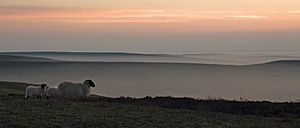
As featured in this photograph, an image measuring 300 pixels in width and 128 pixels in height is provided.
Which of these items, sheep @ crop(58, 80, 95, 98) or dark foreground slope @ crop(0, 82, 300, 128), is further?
sheep @ crop(58, 80, 95, 98)

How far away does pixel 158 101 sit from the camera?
72.3 feet

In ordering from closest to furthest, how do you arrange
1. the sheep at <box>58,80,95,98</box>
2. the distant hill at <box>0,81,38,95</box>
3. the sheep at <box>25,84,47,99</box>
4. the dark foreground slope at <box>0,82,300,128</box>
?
the dark foreground slope at <box>0,82,300,128</box>, the sheep at <box>58,80,95,98</box>, the sheep at <box>25,84,47,99</box>, the distant hill at <box>0,81,38,95</box>

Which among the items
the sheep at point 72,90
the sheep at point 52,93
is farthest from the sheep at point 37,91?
the sheep at point 72,90

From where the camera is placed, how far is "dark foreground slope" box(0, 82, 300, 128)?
14.6 metres

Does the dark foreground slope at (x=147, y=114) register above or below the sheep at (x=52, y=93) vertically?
below

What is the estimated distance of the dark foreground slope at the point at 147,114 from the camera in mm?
14641

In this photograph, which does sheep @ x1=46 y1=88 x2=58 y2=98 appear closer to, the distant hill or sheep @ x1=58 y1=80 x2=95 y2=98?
sheep @ x1=58 y1=80 x2=95 y2=98

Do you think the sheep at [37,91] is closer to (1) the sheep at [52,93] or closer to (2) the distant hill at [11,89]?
(1) the sheep at [52,93]

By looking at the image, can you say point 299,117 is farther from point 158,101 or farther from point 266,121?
point 158,101

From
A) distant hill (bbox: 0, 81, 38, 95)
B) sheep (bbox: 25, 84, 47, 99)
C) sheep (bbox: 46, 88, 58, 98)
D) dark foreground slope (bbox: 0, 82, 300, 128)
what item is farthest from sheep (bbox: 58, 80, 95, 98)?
distant hill (bbox: 0, 81, 38, 95)

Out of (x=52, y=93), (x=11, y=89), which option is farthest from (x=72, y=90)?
(x=11, y=89)

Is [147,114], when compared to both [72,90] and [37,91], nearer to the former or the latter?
[72,90]

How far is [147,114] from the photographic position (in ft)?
55.4

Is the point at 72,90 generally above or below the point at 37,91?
below
